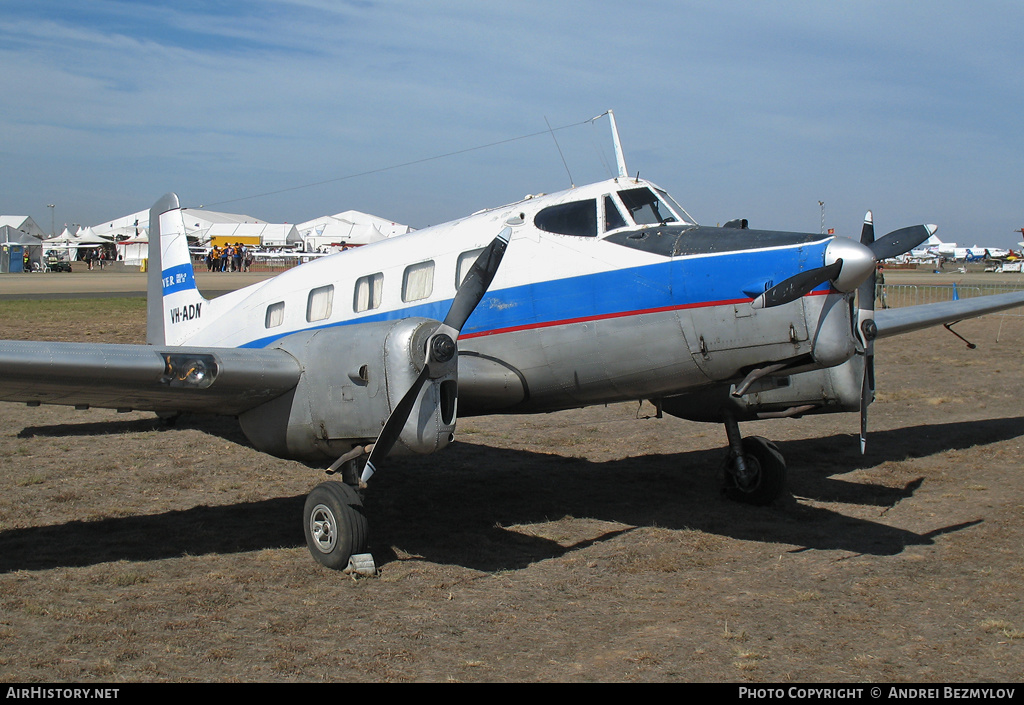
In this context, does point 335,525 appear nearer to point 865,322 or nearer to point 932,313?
point 865,322

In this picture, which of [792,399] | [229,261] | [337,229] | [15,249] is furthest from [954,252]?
[792,399]

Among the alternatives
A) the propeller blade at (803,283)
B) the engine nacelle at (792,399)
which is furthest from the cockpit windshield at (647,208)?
the engine nacelle at (792,399)

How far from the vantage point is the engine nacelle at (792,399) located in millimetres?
9523

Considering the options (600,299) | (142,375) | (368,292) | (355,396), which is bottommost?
(355,396)

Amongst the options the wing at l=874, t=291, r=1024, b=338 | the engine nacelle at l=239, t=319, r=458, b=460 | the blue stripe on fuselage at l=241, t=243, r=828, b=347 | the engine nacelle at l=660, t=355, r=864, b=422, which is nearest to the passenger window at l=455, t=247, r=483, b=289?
the blue stripe on fuselage at l=241, t=243, r=828, b=347

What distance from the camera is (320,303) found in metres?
9.95

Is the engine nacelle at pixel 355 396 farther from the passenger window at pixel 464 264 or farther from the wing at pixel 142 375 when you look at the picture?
the passenger window at pixel 464 264

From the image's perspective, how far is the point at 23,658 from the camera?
548cm

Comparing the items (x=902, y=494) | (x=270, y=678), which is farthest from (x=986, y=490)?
(x=270, y=678)

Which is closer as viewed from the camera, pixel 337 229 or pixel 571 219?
pixel 571 219

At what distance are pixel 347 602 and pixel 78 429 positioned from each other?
9096 mm

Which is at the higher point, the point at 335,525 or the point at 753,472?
the point at 335,525

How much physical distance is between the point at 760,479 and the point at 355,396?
5.05 meters
